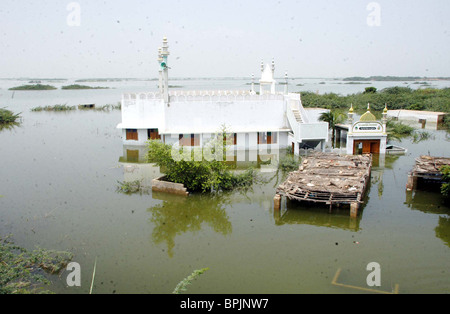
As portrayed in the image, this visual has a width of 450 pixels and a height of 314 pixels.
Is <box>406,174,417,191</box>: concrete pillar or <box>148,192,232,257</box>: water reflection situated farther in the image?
<box>406,174,417,191</box>: concrete pillar

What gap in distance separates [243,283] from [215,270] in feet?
2.85

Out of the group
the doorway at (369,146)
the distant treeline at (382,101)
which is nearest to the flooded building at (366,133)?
the doorway at (369,146)

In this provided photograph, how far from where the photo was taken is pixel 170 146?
15344mm

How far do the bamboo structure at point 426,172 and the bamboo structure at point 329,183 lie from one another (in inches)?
67.1

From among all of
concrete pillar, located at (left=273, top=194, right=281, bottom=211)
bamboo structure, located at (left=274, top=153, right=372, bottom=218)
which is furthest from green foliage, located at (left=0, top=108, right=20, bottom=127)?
concrete pillar, located at (left=273, top=194, right=281, bottom=211)

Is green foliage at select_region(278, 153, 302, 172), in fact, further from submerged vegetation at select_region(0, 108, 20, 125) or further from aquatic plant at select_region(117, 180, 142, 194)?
submerged vegetation at select_region(0, 108, 20, 125)

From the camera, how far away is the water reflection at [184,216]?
11.6m

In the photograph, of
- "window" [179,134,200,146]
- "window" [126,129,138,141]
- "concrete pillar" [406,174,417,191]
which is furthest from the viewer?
"window" [126,129,138,141]

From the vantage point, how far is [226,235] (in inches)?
449

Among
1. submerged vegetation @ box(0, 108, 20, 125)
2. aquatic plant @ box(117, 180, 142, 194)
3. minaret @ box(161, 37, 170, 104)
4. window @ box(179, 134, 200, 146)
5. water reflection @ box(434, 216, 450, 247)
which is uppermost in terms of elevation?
minaret @ box(161, 37, 170, 104)

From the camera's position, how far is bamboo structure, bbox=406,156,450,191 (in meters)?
15.0

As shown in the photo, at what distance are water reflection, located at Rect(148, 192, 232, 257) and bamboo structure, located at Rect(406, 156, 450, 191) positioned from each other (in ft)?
A: 24.1

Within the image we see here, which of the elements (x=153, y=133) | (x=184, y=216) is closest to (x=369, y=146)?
(x=184, y=216)
